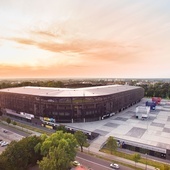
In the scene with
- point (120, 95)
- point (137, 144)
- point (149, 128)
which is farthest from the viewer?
point (120, 95)

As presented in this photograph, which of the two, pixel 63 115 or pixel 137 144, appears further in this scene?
pixel 63 115

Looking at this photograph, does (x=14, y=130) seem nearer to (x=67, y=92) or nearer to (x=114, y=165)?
(x=67, y=92)

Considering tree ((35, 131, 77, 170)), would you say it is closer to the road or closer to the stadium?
the road

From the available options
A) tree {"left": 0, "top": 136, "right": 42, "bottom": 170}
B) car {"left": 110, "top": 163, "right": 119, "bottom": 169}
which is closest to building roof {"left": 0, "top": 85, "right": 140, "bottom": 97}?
tree {"left": 0, "top": 136, "right": 42, "bottom": 170}

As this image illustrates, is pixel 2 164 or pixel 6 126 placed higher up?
pixel 2 164

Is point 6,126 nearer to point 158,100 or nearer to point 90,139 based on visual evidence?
point 90,139

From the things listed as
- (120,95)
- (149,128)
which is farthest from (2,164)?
(120,95)
